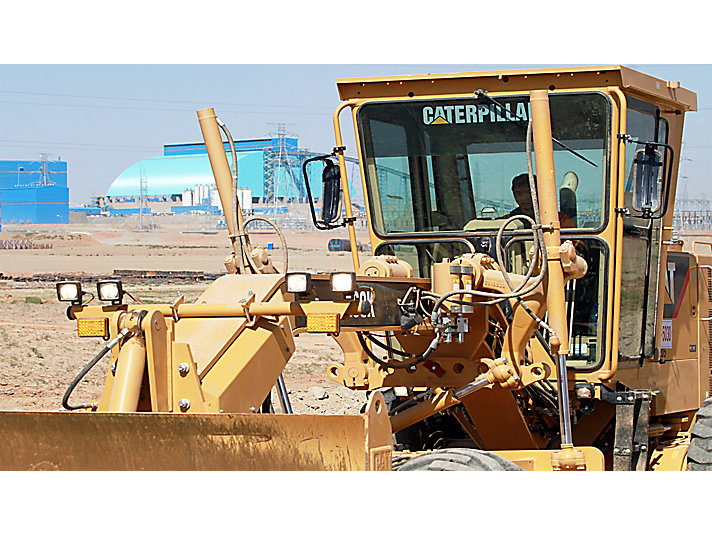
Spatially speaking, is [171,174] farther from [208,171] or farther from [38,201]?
[38,201]

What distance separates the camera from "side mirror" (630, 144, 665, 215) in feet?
21.8

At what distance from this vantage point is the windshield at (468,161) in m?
7.04

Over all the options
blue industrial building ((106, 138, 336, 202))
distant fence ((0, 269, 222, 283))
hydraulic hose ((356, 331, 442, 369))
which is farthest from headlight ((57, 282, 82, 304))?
blue industrial building ((106, 138, 336, 202))

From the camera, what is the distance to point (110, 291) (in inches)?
210

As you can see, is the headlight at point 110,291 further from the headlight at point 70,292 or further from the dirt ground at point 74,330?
the dirt ground at point 74,330

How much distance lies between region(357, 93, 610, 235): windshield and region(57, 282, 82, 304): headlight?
2.75 meters

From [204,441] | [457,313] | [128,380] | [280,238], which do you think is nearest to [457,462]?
[457,313]

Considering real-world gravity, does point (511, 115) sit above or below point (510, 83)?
below

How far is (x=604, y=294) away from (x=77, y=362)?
519 inches

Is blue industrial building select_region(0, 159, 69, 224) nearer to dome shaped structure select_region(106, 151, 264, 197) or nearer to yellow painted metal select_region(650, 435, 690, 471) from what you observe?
dome shaped structure select_region(106, 151, 264, 197)

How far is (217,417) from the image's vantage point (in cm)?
491

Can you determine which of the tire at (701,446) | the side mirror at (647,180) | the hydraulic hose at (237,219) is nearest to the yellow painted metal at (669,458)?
the tire at (701,446)

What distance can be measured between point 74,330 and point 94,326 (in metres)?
18.8

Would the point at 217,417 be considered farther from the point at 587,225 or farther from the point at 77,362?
the point at 77,362
